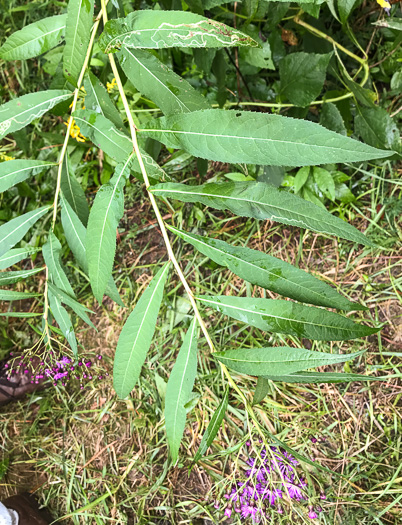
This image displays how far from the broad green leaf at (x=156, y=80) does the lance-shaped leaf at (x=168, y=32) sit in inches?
2.6

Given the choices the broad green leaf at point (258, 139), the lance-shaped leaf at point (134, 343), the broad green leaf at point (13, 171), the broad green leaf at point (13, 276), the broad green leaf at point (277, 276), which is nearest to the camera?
the broad green leaf at point (258, 139)

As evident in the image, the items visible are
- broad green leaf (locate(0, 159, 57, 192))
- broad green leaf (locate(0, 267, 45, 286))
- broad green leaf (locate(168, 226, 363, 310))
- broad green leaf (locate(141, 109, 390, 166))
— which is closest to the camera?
broad green leaf (locate(141, 109, 390, 166))

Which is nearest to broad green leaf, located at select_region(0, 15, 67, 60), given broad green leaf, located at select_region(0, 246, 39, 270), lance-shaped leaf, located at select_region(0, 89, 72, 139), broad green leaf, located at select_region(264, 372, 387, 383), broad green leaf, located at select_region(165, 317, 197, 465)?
lance-shaped leaf, located at select_region(0, 89, 72, 139)

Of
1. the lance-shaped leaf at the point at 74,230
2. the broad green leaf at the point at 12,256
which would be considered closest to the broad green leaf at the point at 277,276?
the lance-shaped leaf at the point at 74,230

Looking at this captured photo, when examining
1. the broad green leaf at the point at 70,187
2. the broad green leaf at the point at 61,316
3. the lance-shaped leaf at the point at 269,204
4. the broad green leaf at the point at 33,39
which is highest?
the broad green leaf at the point at 33,39

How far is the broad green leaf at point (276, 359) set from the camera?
74 centimetres

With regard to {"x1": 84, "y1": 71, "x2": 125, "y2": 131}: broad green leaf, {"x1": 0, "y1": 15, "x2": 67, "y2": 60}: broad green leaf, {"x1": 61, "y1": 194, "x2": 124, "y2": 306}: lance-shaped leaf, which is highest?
{"x1": 0, "y1": 15, "x2": 67, "y2": 60}: broad green leaf

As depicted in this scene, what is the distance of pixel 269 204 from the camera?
2.57 feet

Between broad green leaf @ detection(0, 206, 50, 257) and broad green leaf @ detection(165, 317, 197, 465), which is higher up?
broad green leaf @ detection(0, 206, 50, 257)

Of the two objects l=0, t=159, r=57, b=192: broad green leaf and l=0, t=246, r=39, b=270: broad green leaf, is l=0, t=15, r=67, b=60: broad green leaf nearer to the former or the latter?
l=0, t=159, r=57, b=192: broad green leaf

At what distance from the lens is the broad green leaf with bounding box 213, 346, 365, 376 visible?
0.74 m

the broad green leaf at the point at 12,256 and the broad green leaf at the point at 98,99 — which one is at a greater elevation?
the broad green leaf at the point at 98,99

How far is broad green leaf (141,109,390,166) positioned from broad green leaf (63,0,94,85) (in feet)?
0.84

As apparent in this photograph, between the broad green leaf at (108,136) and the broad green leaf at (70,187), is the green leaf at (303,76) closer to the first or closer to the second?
A: the broad green leaf at (108,136)
